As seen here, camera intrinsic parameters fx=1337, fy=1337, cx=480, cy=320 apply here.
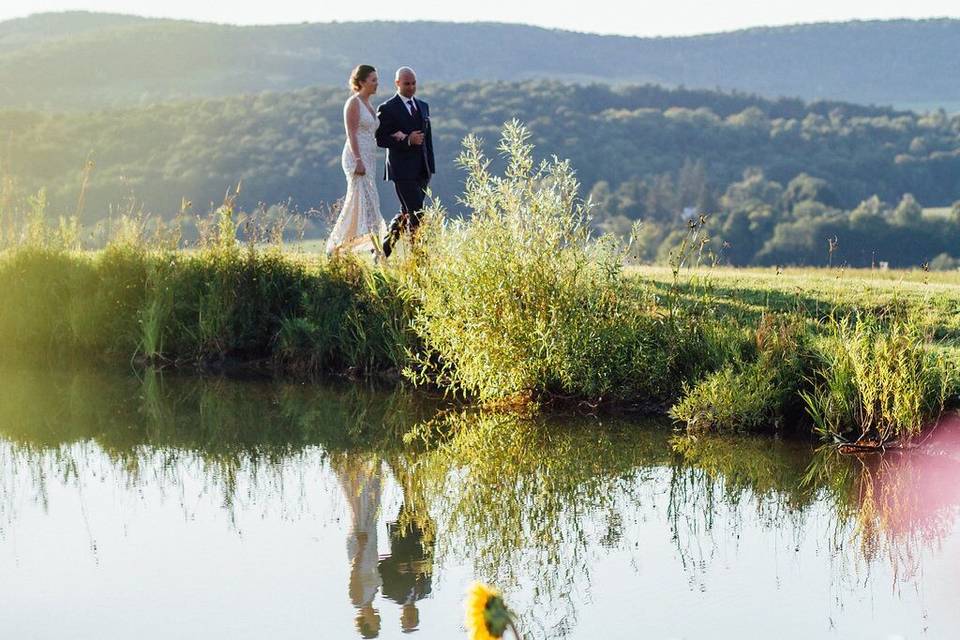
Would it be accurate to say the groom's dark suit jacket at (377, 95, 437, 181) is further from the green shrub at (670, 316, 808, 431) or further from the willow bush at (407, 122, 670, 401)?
the green shrub at (670, 316, 808, 431)

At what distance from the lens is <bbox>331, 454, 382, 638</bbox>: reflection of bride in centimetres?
623

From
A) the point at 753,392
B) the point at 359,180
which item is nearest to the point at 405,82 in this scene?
the point at 359,180

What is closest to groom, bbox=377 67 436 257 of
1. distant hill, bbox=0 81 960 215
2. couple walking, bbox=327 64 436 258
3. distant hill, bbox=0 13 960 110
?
couple walking, bbox=327 64 436 258

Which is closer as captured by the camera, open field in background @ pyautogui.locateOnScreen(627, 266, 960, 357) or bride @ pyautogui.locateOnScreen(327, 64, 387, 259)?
open field in background @ pyautogui.locateOnScreen(627, 266, 960, 357)

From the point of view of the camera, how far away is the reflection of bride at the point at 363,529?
623 centimetres

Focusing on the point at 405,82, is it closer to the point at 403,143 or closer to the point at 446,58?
the point at 403,143

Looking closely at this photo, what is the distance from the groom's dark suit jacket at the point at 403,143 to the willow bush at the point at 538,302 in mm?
2770

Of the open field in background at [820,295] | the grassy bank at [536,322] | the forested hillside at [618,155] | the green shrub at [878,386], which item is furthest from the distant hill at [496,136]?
the green shrub at [878,386]

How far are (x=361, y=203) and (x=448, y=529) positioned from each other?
7163 millimetres

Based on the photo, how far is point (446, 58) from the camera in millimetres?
93250

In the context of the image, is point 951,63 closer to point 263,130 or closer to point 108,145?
point 263,130

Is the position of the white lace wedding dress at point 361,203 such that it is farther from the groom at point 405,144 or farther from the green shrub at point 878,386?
the green shrub at point 878,386

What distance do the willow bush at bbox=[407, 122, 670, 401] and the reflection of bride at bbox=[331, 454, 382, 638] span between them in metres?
1.66

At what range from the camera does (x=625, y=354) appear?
1066 cm
